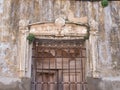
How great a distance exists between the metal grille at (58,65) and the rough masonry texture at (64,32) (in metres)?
0.27

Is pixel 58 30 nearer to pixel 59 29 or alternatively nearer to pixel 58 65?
pixel 59 29

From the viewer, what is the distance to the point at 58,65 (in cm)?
868

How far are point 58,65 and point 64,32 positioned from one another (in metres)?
0.83

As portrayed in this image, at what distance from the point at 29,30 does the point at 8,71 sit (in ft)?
3.65

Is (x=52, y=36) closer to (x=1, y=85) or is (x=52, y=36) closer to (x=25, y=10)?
(x=25, y=10)

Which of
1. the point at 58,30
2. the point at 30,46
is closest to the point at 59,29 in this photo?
the point at 58,30

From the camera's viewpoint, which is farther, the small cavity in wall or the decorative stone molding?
the decorative stone molding

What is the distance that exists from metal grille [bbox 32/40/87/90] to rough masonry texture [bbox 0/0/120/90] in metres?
0.27

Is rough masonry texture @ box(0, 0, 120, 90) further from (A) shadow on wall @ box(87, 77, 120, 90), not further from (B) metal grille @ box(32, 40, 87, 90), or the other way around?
(B) metal grille @ box(32, 40, 87, 90)

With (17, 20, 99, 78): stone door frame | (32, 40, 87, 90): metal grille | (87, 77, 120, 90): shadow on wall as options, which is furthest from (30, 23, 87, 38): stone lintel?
(87, 77, 120, 90): shadow on wall

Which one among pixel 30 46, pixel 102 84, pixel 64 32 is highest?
pixel 64 32

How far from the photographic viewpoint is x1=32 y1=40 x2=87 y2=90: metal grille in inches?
336

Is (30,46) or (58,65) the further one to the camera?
(58,65)

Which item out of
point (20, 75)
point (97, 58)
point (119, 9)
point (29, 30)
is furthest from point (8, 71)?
point (119, 9)
